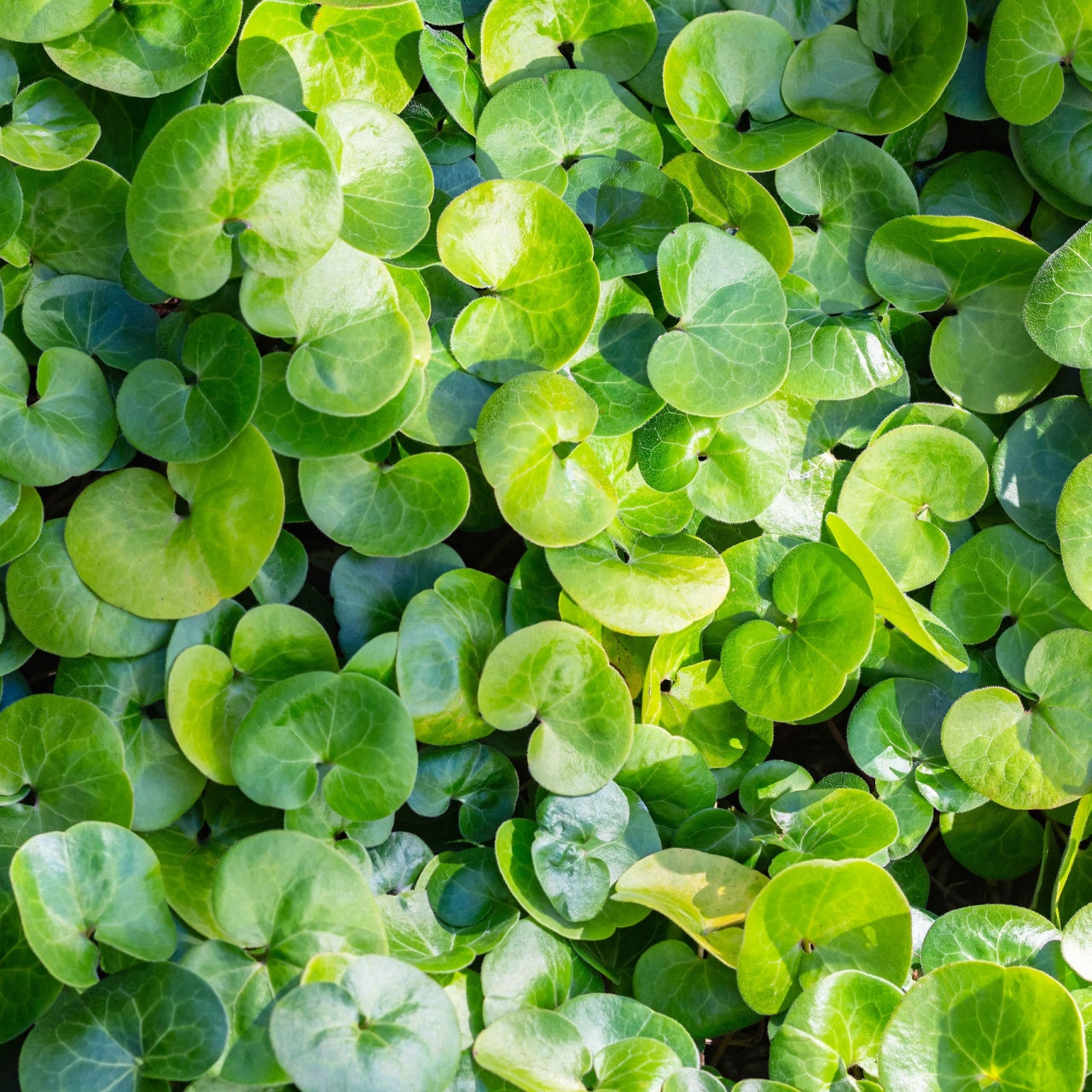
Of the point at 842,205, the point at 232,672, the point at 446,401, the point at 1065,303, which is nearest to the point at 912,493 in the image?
the point at 1065,303

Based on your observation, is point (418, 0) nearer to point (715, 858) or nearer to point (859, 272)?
point (859, 272)

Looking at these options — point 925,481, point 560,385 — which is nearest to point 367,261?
point 560,385

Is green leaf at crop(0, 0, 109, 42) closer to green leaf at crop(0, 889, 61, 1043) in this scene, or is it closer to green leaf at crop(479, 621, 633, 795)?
green leaf at crop(479, 621, 633, 795)

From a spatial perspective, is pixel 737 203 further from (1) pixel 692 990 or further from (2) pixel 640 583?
(1) pixel 692 990

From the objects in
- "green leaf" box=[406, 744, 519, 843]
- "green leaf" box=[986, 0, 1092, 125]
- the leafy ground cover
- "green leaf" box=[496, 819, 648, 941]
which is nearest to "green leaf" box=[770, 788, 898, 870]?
the leafy ground cover

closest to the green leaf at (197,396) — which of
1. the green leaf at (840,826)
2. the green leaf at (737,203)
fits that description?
the green leaf at (737,203)

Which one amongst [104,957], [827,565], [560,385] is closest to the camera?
[104,957]
